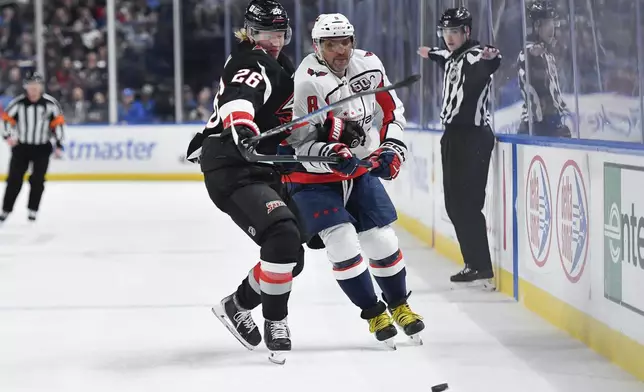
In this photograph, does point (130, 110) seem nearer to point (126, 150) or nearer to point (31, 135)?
point (126, 150)

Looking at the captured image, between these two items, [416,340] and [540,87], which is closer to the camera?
[416,340]

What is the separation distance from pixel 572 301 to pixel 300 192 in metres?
1.12

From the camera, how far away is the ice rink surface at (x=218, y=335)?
3670 millimetres

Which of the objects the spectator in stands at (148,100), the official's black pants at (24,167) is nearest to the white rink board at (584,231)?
the official's black pants at (24,167)

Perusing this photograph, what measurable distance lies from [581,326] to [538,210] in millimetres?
791

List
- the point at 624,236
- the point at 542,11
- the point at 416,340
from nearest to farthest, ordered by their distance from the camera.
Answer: the point at 624,236
the point at 416,340
the point at 542,11

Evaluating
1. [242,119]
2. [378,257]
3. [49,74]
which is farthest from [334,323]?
[49,74]

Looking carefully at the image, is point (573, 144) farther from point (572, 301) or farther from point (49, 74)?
point (49, 74)

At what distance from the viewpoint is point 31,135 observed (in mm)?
9570

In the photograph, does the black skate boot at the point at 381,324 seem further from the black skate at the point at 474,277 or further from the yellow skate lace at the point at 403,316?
the black skate at the point at 474,277

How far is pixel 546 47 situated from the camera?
5.12 meters

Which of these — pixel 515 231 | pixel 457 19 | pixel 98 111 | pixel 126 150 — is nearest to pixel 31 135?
pixel 126 150

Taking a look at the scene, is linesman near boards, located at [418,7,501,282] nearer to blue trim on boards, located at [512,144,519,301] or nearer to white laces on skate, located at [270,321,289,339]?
blue trim on boards, located at [512,144,519,301]

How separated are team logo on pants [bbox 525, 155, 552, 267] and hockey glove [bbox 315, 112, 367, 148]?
986 mm
